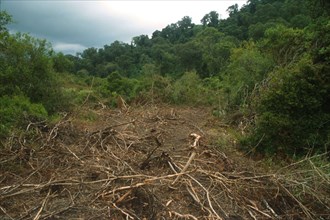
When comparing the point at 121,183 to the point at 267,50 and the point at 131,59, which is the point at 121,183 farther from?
the point at 131,59

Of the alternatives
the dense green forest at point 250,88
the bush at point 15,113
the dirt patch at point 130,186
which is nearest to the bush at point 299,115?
the dense green forest at point 250,88

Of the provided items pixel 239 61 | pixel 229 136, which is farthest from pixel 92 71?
pixel 229 136

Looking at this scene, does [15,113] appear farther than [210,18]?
No

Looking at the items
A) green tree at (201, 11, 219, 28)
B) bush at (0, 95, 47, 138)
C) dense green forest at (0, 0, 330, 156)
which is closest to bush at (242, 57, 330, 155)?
dense green forest at (0, 0, 330, 156)

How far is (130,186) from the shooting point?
202 inches

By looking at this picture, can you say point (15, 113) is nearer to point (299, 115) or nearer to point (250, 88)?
point (299, 115)

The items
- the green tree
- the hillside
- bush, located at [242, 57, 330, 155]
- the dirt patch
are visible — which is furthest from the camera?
the green tree

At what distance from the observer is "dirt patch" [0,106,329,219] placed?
16.4 ft

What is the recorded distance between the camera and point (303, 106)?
322 inches

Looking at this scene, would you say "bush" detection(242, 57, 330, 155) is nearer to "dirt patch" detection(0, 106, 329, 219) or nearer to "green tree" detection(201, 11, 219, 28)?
"dirt patch" detection(0, 106, 329, 219)

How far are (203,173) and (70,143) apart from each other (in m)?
3.83

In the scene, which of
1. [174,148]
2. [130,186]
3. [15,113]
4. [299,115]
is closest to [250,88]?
[299,115]

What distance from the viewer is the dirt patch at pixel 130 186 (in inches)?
197

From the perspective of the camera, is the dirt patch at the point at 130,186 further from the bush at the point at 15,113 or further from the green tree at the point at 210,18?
the green tree at the point at 210,18
